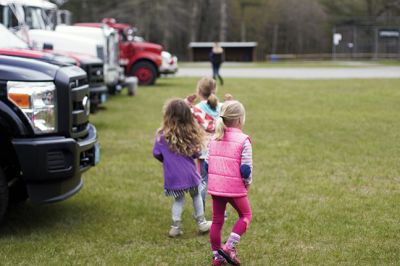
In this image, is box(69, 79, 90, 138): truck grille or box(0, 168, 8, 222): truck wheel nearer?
box(0, 168, 8, 222): truck wheel

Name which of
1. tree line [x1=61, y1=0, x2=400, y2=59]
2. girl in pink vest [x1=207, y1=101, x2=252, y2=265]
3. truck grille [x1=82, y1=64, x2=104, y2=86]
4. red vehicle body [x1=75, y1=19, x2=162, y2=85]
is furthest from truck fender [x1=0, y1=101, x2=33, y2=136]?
tree line [x1=61, y1=0, x2=400, y2=59]

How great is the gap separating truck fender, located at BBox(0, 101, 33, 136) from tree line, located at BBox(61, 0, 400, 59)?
201 feet

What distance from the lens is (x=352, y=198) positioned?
7039 mm

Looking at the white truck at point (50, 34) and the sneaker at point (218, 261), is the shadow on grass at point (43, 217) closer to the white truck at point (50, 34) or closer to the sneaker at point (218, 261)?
the sneaker at point (218, 261)

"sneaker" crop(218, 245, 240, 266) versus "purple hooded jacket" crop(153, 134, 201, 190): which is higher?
"purple hooded jacket" crop(153, 134, 201, 190)

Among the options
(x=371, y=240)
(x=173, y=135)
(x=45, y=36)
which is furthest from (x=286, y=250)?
(x=45, y=36)

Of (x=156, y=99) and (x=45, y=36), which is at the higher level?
(x=45, y=36)

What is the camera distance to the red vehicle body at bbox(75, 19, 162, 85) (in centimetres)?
2514

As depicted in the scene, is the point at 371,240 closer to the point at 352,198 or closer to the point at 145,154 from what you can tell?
the point at 352,198

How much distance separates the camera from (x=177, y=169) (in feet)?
18.7

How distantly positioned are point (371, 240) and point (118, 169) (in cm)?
429

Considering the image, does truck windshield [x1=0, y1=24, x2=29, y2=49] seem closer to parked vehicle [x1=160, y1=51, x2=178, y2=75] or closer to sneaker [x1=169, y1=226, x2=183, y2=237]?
sneaker [x1=169, y1=226, x2=183, y2=237]

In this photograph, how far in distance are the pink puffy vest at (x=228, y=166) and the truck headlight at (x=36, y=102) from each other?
1.53 m

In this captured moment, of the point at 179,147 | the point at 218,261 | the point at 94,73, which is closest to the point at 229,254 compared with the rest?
the point at 218,261
